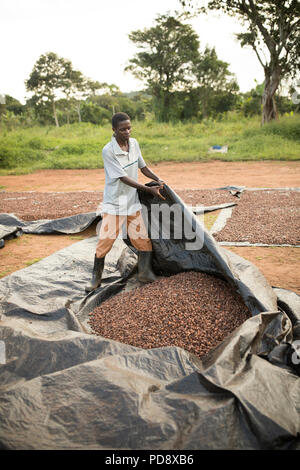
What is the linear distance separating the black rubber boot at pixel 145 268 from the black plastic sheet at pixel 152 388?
690 mm

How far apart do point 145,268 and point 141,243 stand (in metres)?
0.22

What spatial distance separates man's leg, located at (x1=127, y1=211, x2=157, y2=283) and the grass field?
9.05 meters

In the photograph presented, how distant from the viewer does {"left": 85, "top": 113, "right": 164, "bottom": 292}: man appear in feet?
8.04

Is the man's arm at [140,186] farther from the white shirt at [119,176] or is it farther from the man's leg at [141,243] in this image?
the man's leg at [141,243]

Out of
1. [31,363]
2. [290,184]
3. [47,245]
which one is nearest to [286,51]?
[290,184]

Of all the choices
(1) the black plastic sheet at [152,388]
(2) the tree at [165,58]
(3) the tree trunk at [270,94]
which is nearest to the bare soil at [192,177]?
(3) the tree trunk at [270,94]

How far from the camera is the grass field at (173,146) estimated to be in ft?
38.0

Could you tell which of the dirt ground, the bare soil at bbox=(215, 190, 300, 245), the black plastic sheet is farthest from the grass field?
the black plastic sheet

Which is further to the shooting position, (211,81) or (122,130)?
(211,81)

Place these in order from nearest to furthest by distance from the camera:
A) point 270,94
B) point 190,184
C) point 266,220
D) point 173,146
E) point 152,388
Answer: point 152,388 < point 266,220 < point 190,184 < point 173,146 < point 270,94

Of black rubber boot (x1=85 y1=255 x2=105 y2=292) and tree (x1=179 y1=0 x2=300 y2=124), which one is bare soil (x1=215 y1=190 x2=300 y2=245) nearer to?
black rubber boot (x1=85 y1=255 x2=105 y2=292)

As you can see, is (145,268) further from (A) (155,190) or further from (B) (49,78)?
(B) (49,78)

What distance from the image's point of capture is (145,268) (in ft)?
9.02

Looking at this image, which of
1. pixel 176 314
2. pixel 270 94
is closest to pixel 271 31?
pixel 270 94
